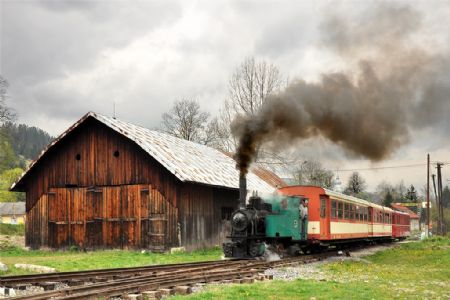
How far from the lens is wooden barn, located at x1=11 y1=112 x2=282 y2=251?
2619 cm

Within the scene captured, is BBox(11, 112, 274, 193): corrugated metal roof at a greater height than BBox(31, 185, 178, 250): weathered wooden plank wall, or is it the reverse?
BBox(11, 112, 274, 193): corrugated metal roof

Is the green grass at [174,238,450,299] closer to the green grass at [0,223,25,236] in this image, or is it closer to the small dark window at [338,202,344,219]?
the small dark window at [338,202,344,219]

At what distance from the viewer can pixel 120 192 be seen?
27266 mm

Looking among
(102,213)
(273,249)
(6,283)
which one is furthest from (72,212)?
(6,283)

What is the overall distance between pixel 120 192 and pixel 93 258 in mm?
5298

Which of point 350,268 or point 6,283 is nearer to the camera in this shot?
A: point 6,283

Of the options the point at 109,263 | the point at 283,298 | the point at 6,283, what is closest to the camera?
the point at 283,298

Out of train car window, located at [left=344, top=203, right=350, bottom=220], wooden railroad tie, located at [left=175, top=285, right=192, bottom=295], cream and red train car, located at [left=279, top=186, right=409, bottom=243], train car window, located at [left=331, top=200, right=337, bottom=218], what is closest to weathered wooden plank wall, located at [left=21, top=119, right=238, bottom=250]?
cream and red train car, located at [left=279, top=186, right=409, bottom=243]

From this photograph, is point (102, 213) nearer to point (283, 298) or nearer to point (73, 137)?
point (73, 137)

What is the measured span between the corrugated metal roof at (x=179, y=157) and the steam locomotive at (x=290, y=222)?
5196 mm

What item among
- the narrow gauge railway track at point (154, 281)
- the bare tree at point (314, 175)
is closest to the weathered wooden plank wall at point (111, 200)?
the narrow gauge railway track at point (154, 281)

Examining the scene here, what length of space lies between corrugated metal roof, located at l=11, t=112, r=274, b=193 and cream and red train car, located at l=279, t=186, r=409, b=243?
18.3 feet

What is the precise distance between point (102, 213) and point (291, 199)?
11529mm

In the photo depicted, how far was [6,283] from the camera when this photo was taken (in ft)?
40.6
